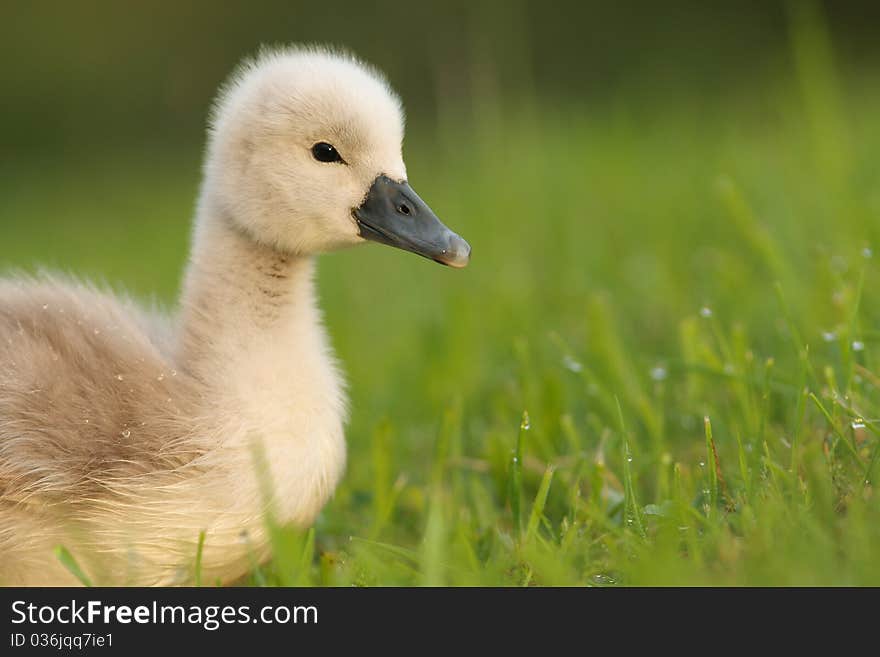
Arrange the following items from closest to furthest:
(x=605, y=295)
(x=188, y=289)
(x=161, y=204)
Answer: (x=188, y=289) < (x=605, y=295) < (x=161, y=204)

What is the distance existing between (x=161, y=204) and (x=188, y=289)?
7.19 m

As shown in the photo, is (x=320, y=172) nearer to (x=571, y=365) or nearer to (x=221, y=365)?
(x=221, y=365)

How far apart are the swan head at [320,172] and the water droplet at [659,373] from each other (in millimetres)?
832

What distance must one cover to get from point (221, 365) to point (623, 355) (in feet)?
4.89

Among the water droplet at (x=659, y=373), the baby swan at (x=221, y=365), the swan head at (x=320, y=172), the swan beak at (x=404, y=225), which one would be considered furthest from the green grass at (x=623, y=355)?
the swan head at (x=320, y=172)

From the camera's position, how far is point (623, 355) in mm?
3652

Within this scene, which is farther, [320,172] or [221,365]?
[320,172]

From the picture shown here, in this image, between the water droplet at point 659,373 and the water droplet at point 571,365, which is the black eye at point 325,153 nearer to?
the water droplet at point 571,365

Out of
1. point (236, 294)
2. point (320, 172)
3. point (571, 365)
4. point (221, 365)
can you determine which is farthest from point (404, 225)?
point (571, 365)

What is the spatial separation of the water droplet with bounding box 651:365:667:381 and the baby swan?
842 mm

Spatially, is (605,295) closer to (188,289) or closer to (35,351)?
(188,289)

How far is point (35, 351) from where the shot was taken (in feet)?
8.34
